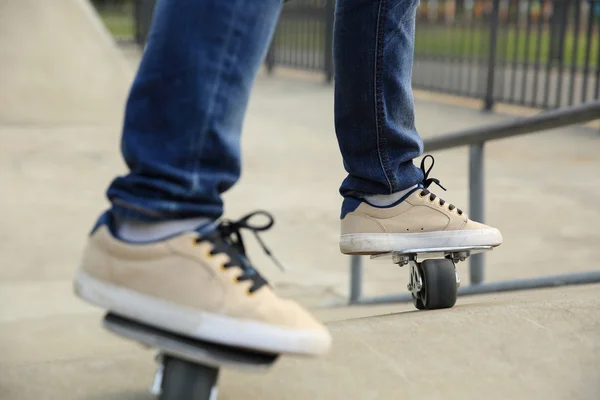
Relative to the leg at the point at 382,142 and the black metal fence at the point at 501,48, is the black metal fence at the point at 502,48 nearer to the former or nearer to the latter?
the black metal fence at the point at 501,48

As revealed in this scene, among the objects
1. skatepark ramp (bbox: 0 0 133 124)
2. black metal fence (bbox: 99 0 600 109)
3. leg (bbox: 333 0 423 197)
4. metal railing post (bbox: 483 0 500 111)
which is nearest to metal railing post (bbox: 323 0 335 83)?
black metal fence (bbox: 99 0 600 109)

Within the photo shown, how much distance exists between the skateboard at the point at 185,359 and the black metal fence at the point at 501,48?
21.6 feet

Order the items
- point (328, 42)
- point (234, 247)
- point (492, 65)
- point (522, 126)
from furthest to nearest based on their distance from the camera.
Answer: point (328, 42) → point (492, 65) → point (522, 126) → point (234, 247)

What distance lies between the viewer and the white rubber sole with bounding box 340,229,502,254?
161 cm

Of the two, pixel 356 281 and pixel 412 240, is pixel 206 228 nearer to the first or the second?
pixel 412 240

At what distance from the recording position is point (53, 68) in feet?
25.7

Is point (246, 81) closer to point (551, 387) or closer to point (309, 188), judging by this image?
point (551, 387)

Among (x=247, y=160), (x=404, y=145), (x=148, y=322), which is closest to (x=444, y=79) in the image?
(x=247, y=160)

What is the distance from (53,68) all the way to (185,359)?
720cm

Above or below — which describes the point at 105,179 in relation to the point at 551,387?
below

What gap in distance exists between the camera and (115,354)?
4.50ft

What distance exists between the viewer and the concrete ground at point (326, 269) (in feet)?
4.07

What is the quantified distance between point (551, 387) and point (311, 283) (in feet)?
9.77

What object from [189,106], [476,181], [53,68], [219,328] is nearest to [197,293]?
[219,328]
